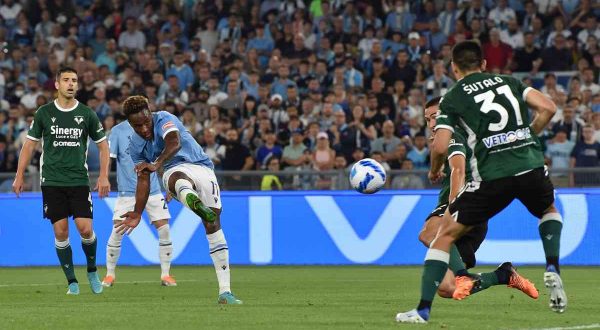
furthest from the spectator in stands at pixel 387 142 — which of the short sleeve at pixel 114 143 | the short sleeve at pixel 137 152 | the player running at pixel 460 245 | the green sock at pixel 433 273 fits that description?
Answer: the green sock at pixel 433 273

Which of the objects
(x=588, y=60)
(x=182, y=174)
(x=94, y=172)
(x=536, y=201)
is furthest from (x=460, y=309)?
(x=588, y=60)

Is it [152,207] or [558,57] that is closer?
[152,207]

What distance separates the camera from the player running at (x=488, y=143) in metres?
9.22

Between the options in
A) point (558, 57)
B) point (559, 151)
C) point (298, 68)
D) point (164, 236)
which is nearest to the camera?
point (164, 236)

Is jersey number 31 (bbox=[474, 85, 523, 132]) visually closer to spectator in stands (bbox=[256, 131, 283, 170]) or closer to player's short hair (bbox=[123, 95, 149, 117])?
player's short hair (bbox=[123, 95, 149, 117])

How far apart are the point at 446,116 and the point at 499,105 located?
0.40 metres

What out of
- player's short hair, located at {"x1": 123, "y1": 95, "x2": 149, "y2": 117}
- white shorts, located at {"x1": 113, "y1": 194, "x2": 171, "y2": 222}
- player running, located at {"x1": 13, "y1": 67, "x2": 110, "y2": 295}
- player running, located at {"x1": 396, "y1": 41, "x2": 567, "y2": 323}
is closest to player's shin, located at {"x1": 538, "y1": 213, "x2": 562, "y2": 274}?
player running, located at {"x1": 396, "y1": 41, "x2": 567, "y2": 323}

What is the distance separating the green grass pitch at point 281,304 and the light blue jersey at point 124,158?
1179mm

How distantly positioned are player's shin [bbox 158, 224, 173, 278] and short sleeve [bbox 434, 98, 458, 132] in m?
6.66

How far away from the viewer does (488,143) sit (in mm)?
9289

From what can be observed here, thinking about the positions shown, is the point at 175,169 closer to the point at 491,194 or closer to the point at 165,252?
the point at 491,194

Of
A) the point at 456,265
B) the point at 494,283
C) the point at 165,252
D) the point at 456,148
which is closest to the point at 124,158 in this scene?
the point at 165,252

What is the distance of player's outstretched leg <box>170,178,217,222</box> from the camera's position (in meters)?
11.0

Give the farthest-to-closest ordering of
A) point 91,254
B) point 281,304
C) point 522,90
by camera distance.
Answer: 1. point 91,254
2. point 281,304
3. point 522,90
